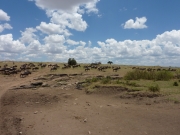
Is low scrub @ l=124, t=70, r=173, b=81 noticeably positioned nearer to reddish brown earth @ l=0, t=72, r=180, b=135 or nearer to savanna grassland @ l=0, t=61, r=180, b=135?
savanna grassland @ l=0, t=61, r=180, b=135

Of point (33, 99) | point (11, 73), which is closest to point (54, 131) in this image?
point (33, 99)

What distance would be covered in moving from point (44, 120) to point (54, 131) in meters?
1.65

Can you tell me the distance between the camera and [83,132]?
29.5ft

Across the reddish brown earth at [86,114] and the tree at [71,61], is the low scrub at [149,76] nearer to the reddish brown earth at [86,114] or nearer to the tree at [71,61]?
the reddish brown earth at [86,114]

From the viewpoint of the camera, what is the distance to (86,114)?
11438mm

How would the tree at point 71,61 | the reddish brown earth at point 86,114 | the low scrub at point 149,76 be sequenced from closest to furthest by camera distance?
1. the reddish brown earth at point 86,114
2. the low scrub at point 149,76
3. the tree at point 71,61

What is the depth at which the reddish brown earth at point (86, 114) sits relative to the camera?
30.6 ft

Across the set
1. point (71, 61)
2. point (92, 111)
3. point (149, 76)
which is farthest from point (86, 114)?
point (71, 61)

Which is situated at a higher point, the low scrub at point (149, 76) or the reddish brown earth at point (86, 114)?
the low scrub at point (149, 76)

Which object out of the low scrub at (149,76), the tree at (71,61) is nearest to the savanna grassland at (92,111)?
the low scrub at (149,76)

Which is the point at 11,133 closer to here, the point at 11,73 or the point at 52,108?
the point at 52,108

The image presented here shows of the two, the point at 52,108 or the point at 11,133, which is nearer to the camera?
the point at 11,133

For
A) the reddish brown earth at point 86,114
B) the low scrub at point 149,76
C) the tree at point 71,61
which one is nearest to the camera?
the reddish brown earth at point 86,114

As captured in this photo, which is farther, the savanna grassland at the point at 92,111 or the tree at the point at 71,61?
the tree at the point at 71,61
